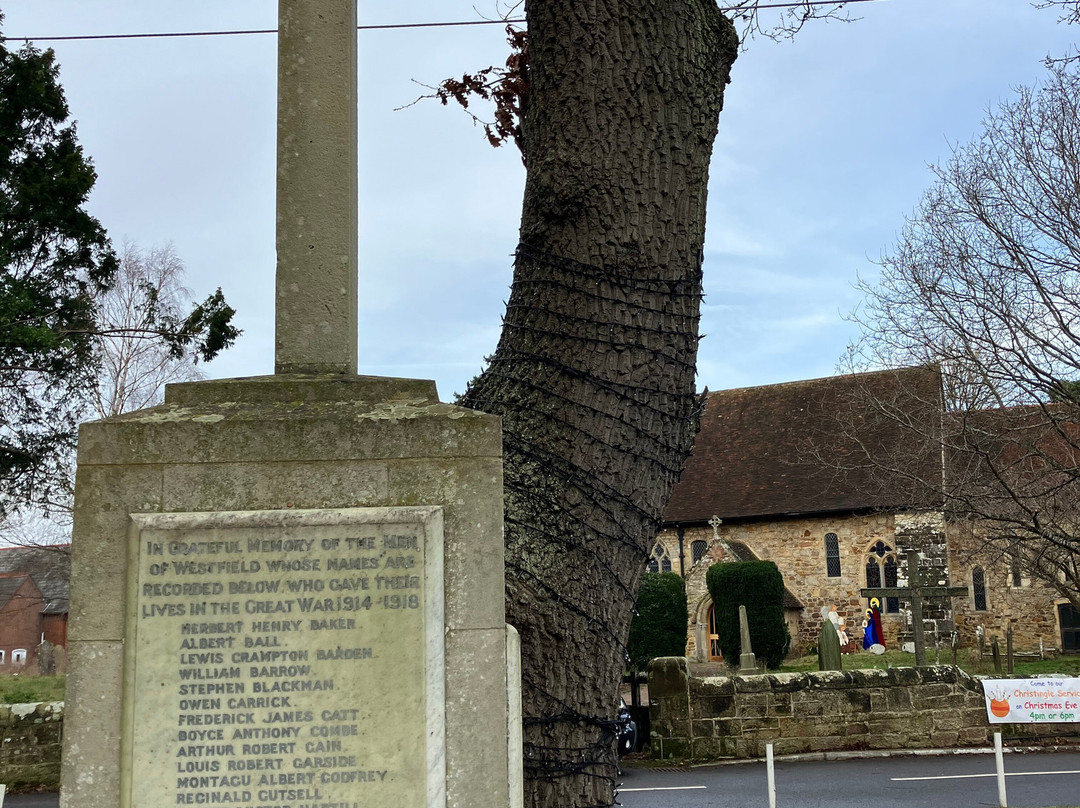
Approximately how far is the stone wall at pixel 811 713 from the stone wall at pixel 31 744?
796 cm

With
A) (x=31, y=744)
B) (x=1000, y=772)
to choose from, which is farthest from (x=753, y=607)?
(x=31, y=744)

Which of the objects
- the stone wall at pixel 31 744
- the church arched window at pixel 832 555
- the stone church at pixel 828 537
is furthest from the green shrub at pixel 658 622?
the stone wall at pixel 31 744

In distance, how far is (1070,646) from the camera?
29.7m

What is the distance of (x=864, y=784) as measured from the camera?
12227 mm

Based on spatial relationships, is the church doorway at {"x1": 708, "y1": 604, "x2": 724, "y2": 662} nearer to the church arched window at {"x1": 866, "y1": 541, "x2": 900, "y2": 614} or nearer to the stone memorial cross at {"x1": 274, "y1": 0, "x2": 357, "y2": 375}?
the church arched window at {"x1": 866, "y1": 541, "x2": 900, "y2": 614}

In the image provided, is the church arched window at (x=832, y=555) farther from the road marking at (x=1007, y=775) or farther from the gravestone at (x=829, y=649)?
the road marking at (x=1007, y=775)

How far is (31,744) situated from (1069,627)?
27507 mm

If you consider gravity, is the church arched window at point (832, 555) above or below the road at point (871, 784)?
above

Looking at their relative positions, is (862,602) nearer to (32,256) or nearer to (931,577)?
(931,577)

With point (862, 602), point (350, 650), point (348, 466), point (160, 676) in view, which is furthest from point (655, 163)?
point (862, 602)

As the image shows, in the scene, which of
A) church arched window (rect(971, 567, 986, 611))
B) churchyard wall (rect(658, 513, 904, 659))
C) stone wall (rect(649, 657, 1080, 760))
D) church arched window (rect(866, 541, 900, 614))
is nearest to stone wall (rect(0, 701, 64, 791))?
stone wall (rect(649, 657, 1080, 760))

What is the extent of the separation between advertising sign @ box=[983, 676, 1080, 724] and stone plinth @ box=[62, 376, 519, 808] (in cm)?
1374

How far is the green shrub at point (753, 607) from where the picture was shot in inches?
1015

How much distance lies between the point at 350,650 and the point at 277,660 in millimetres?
194
